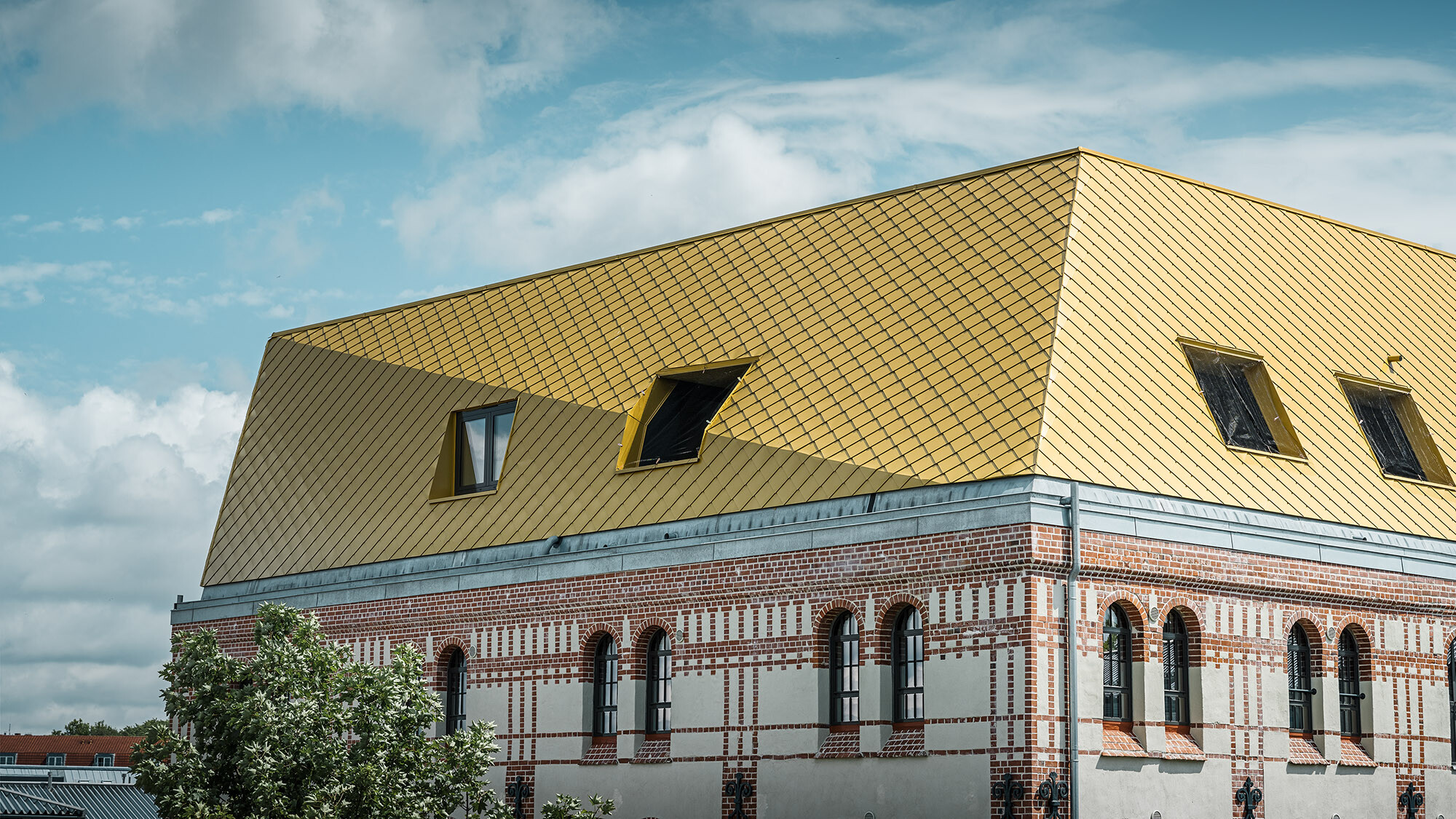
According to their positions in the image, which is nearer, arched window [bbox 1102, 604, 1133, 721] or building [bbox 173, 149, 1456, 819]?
building [bbox 173, 149, 1456, 819]

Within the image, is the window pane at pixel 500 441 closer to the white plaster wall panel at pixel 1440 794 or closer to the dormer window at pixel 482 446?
the dormer window at pixel 482 446

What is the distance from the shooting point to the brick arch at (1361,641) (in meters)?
22.9

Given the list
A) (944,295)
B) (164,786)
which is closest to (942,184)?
(944,295)

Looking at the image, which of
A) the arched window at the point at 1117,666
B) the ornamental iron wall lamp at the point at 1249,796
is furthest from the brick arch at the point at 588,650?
the ornamental iron wall lamp at the point at 1249,796

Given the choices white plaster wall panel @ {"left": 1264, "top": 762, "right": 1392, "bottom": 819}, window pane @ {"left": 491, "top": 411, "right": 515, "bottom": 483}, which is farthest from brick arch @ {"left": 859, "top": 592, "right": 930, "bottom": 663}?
window pane @ {"left": 491, "top": 411, "right": 515, "bottom": 483}

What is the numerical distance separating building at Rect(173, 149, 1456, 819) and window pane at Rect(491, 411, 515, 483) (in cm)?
7

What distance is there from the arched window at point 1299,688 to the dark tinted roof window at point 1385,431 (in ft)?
11.8

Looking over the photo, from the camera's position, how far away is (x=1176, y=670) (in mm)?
21453

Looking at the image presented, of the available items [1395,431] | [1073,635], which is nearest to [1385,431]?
[1395,431]

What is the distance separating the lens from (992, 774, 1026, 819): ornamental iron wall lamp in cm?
1958

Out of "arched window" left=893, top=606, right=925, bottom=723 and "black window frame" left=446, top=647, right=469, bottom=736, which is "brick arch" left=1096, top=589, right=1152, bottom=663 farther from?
"black window frame" left=446, top=647, right=469, bottom=736

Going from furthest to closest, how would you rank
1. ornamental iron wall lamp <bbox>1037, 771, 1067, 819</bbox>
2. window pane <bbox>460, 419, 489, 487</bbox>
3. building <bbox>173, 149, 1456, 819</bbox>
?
window pane <bbox>460, 419, 489, 487</bbox>, building <bbox>173, 149, 1456, 819</bbox>, ornamental iron wall lamp <bbox>1037, 771, 1067, 819</bbox>

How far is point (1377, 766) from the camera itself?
2289 centimetres

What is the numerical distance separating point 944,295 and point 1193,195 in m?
5.08
